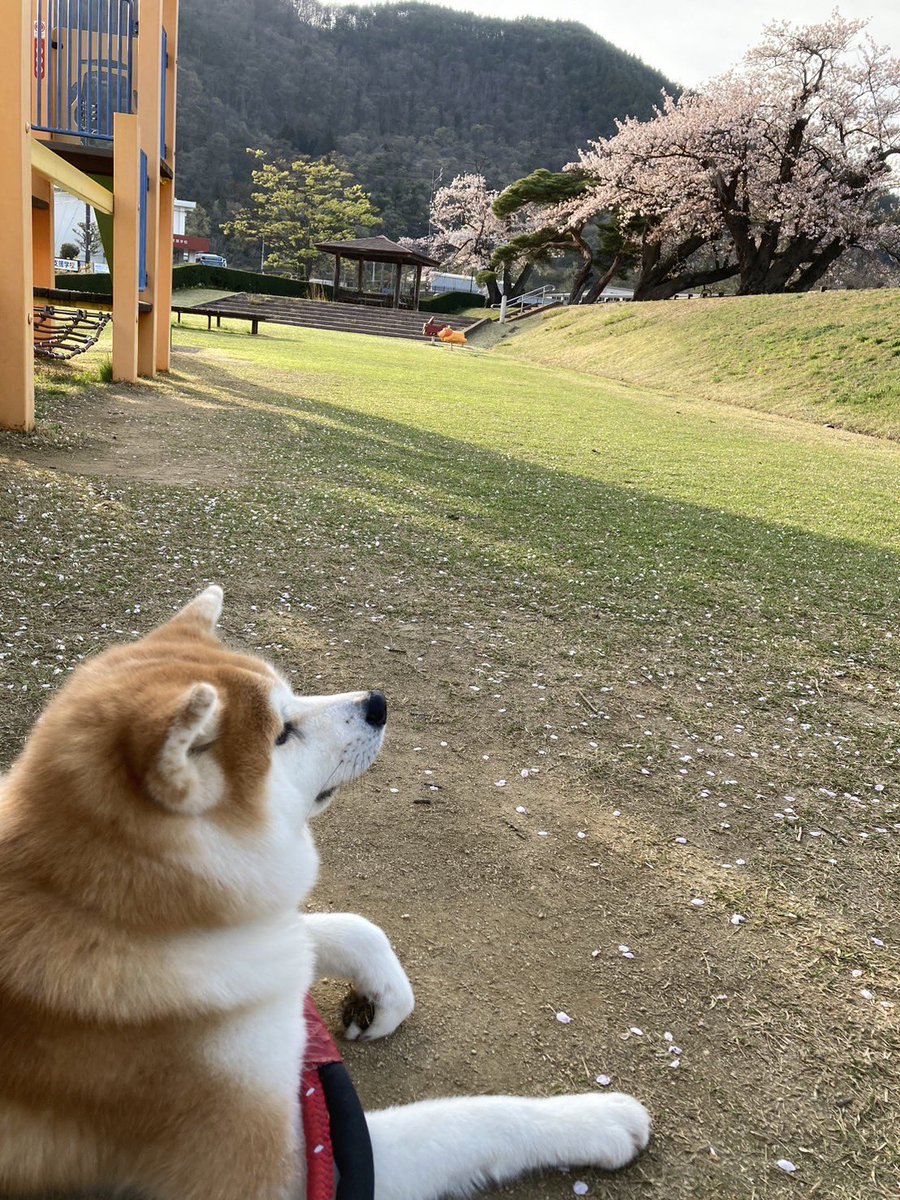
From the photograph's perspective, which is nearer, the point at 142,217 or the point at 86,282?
the point at 142,217

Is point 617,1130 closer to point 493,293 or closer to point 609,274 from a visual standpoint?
point 609,274

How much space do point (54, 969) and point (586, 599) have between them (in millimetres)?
4320

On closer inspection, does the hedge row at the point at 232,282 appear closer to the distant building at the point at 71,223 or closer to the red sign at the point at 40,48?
the distant building at the point at 71,223

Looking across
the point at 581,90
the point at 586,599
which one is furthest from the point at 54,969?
the point at 581,90

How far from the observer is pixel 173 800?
1416mm

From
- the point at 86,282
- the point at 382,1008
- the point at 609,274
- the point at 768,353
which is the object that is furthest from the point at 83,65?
the point at 609,274

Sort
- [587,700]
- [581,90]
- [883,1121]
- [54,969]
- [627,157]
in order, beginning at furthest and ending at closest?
1. [581,90]
2. [627,157]
3. [587,700]
4. [883,1121]
5. [54,969]

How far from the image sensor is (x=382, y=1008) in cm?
203

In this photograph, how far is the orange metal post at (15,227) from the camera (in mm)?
7246

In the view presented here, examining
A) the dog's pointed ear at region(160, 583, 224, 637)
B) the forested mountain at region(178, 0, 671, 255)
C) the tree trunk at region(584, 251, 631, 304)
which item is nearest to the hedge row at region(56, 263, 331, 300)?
the tree trunk at region(584, 251, 631, 304)

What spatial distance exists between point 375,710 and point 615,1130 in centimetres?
114

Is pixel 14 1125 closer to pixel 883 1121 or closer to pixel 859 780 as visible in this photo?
pixel 883 1121

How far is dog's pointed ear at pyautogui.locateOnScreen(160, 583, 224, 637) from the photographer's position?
2.12m

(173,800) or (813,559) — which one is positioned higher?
(173,800)
